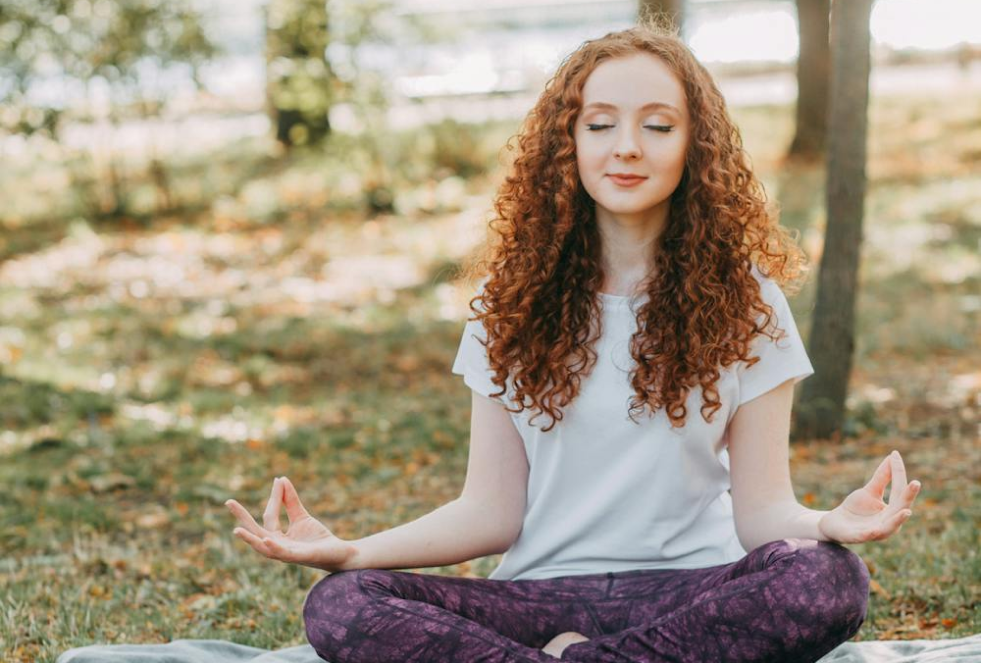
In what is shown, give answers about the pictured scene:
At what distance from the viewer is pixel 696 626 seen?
96.6 inches

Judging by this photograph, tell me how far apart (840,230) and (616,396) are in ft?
9.59

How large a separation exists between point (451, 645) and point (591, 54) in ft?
4.41

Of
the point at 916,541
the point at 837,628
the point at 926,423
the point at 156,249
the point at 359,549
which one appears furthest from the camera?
the point at 156,249

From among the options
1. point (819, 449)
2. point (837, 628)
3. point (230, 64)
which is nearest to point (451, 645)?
point (837, 628)

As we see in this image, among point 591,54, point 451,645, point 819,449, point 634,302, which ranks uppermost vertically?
point 591,54

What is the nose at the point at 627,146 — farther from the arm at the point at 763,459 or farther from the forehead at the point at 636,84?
the arm at the point at 763,459

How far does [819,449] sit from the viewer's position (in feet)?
17.8

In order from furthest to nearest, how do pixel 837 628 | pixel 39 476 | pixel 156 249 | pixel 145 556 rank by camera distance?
pixel 156 249, pixel 39 476, pixel 145 556, pixel 837 628

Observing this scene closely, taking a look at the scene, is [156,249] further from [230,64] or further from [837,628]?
[837,628]

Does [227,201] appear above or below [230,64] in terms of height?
below

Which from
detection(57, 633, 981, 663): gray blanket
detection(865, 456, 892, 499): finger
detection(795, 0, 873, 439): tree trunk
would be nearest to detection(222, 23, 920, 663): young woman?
detection(865, 456, 892, 499): finger

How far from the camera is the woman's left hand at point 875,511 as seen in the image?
229 cm

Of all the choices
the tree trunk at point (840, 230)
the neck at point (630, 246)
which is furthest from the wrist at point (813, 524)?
the tree trunk at point (840, 230)

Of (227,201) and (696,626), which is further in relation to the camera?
(227,201)
